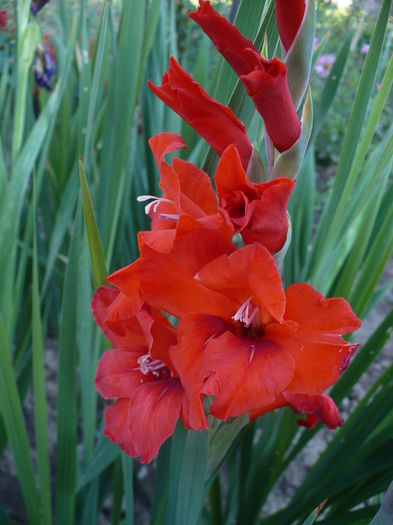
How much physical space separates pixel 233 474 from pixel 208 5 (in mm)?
808

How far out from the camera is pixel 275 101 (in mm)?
396

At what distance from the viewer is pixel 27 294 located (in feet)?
4.19

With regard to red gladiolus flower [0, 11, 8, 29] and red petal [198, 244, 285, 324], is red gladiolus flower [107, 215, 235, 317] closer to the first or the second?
red petal [198, 244, 285, 324]

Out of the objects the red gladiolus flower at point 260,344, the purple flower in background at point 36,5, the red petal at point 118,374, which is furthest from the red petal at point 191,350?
the purple flower in background at point 36,5

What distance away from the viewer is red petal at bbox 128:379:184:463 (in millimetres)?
487

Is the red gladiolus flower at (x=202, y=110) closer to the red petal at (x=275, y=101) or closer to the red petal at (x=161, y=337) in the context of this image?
the red petal at (x=275, y=101)

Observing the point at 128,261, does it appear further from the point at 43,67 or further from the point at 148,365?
the point at 148,365

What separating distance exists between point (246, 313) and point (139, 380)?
150 millimetres

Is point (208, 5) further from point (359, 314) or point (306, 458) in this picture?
point (306, 458)

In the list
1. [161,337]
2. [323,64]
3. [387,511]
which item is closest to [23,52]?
[161,337]

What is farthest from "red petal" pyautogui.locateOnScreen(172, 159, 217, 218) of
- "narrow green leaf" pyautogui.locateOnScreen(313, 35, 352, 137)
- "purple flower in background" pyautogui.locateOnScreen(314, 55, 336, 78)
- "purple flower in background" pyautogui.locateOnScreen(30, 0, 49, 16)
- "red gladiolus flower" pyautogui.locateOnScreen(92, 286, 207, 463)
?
"purple flower in background" pyautogui.locateOnScreen(314, 55, 336, 78)

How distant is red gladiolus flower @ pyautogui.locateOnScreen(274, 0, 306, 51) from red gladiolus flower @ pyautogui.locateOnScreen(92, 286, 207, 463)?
0.25 metres

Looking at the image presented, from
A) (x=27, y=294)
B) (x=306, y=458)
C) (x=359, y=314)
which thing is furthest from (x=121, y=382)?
(x=306, y=458)

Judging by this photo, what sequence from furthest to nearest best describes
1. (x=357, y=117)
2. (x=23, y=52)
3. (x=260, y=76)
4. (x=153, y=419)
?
(x=23, y=52), (x=357, y=117), (x=153, y=419), (x=260, y=76)
